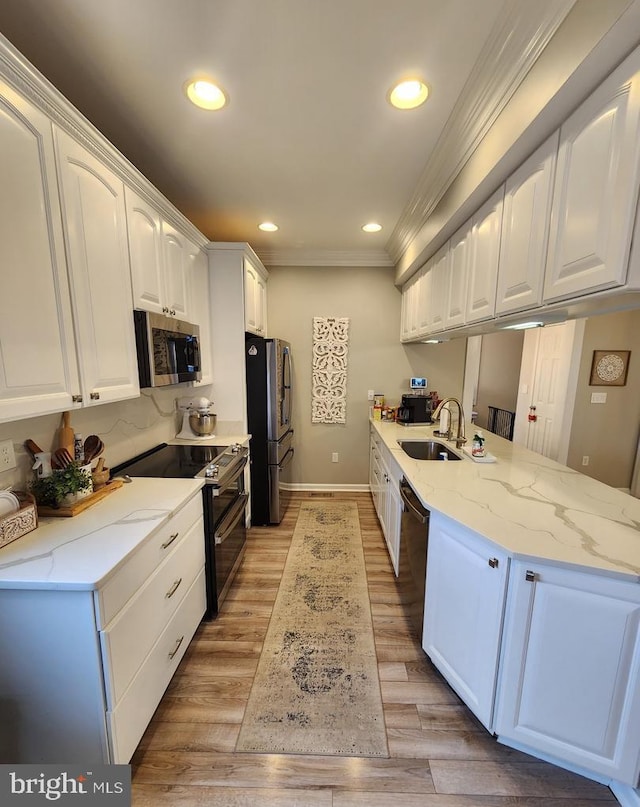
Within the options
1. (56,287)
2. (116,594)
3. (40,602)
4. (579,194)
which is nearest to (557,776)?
(116,594)

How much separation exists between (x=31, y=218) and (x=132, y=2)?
29.4 inches

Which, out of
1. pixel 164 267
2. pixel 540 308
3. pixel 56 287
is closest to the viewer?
pixel 56 287

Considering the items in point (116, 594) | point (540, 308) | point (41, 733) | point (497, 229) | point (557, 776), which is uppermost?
point (497, 229)

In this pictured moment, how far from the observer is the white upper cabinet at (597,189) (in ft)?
2.93

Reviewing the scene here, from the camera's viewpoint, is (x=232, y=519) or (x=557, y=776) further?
(x=232, y=519)

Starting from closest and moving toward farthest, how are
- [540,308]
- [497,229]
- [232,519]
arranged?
[540,308]
[497,229]
[232,519]

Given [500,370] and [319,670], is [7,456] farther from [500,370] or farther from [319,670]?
[500,370]

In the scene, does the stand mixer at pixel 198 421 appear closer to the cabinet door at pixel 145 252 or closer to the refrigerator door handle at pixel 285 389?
the refrigerator door handle at pixel 285 389

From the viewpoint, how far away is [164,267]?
1.95 meters

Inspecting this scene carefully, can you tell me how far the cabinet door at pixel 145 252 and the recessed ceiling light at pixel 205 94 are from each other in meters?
0.52

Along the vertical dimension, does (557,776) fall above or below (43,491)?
below

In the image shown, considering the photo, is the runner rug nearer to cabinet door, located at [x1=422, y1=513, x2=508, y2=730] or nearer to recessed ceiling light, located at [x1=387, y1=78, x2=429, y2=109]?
cabinet door, located at [x1=422, y1=513, x2=508, y2=730]

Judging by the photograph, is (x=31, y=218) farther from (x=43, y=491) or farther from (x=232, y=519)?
(x=232, y=519)

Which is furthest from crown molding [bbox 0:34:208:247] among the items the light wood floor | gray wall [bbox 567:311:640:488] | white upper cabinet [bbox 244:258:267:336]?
gray wall [bbox 567:311:640:488]
